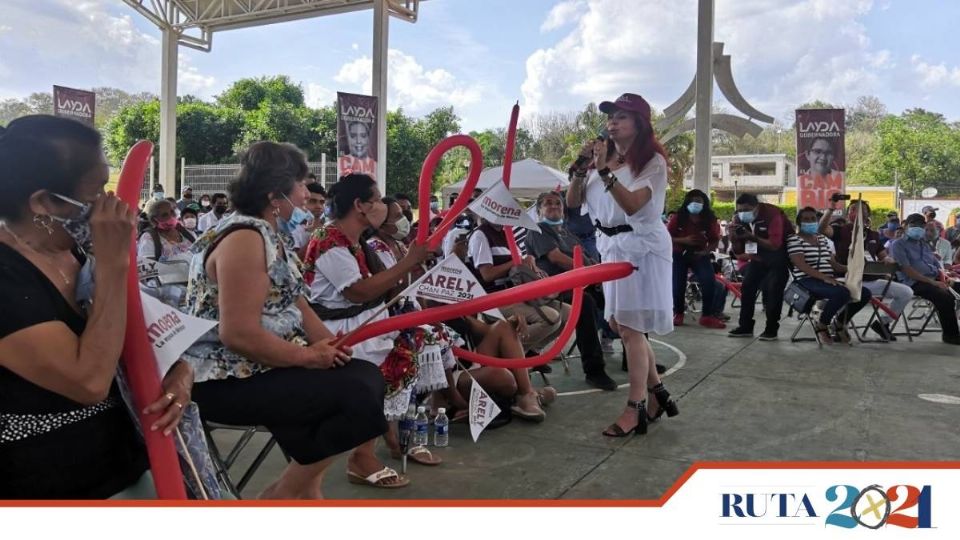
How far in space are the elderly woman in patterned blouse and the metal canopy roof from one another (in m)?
16.6

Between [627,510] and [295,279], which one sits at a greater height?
[295,279]

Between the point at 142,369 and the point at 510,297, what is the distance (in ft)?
4.01

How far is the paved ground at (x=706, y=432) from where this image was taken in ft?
10.8

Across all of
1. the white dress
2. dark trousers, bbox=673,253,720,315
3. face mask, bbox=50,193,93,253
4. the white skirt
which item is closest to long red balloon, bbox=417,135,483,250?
the white dress

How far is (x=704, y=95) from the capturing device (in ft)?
40.8

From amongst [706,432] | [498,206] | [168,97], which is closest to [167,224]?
[498,206]

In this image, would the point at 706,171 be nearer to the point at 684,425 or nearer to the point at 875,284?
the point at 875,284

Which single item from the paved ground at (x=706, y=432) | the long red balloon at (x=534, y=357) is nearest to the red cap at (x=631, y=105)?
the long red balloon at (x=534, y=357)

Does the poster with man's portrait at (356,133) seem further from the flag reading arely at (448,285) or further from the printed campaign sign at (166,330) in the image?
the printed campaign sign at (166,330)

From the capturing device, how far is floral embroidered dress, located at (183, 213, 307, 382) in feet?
7.20

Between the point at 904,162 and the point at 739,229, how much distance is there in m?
34.2

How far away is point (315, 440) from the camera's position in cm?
225

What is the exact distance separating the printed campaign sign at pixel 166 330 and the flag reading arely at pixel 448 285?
3.91 feet

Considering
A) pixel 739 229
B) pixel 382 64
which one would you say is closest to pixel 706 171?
pixel 739 229
